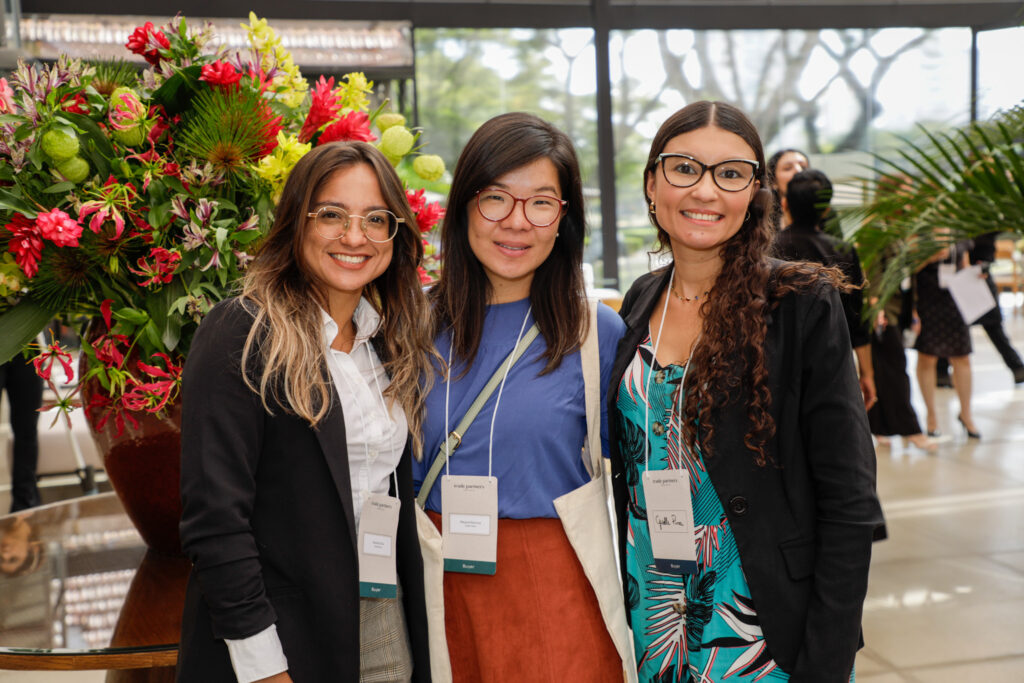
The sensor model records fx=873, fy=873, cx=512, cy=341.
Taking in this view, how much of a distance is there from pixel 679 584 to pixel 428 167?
0.99 m

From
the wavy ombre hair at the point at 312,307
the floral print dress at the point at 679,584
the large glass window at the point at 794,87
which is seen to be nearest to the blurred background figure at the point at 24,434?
the wavy ombre hair at the point at 312,307

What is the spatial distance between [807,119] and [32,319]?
25.4 feet

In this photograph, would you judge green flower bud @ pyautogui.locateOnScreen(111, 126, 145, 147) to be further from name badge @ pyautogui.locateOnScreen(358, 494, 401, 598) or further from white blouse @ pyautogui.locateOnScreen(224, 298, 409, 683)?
name badge @ pyautogui.locateOnScreen(358, 494, 401, 598)

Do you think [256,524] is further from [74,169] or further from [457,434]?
[74,169]

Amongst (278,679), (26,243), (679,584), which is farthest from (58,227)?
(679,584)

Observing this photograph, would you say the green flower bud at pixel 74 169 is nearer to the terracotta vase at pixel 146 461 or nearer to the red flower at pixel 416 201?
the terracotta vase at pixel 146 461

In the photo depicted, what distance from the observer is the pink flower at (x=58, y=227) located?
1431 mm

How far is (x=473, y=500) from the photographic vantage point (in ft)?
4.92

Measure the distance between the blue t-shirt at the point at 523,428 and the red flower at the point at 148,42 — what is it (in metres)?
0.77

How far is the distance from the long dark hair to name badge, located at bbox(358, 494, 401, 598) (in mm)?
333

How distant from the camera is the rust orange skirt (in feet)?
4.96

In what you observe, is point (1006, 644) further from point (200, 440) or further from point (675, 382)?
point (200, 440)

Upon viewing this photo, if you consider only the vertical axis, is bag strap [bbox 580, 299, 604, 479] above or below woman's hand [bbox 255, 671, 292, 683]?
above

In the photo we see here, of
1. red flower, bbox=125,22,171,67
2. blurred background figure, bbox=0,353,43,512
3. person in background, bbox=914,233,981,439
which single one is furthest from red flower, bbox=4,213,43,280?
person in background, bbox=914,233,981,439
